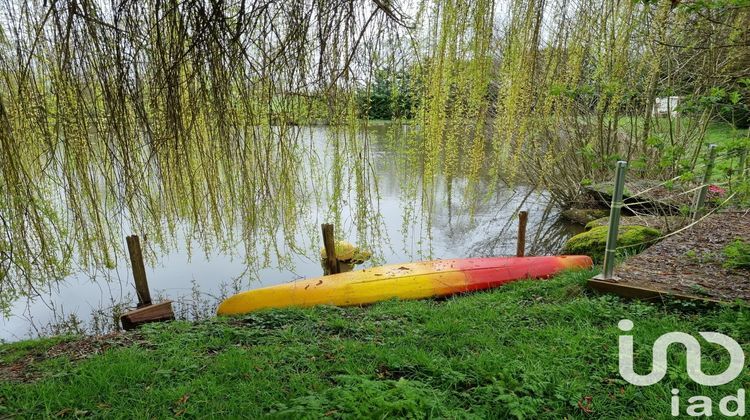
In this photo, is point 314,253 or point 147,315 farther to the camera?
point 314,253

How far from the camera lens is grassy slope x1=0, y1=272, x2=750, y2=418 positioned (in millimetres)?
1764

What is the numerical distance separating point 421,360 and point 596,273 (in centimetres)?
185

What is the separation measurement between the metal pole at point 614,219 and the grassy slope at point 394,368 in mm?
207

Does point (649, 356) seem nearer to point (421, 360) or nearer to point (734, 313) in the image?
point (734, 313)

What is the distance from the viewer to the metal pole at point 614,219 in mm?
2793

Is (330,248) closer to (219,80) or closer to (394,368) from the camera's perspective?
(394,368)

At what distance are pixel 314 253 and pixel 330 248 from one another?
0.89 m

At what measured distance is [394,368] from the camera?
7.11 feet

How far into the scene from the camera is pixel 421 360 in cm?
219

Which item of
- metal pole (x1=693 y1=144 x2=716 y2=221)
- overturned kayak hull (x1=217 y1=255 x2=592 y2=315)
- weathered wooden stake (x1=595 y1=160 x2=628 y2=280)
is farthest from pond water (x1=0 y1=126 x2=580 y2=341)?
metal pole (x1=693 y1=144 x2=716 y2=221)

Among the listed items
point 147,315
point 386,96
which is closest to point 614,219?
point 386,96

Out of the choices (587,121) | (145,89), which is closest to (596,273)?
(145,89)

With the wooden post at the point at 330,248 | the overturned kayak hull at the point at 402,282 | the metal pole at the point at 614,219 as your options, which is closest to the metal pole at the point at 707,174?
the metal pole at the point at 614,219

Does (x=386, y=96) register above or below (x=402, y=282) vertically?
above
